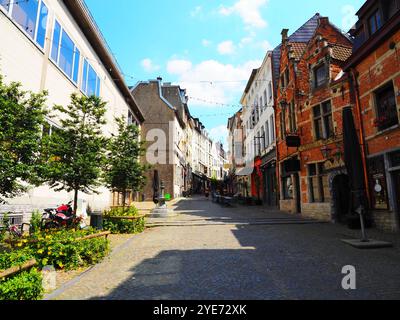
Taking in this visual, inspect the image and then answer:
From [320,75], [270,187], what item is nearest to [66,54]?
[320,75]

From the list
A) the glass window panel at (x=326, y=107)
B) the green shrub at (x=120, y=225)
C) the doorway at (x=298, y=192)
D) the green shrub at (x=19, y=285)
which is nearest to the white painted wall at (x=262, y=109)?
the doorway at (x=298, y=192)

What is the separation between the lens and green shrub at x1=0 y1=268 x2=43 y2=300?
340 cm

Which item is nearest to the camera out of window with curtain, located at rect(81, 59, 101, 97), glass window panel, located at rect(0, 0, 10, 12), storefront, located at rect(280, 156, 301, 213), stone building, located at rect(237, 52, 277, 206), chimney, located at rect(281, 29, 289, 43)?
glass window panel, located at rect(0, 0, 10, 12)

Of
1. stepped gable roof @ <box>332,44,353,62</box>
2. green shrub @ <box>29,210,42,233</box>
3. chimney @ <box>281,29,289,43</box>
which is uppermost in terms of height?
chimney @ <box>281,29,289,43</box>

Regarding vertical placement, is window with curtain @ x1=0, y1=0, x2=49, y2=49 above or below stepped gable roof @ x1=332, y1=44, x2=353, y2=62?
below

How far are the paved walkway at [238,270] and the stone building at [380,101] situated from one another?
75.3 inches

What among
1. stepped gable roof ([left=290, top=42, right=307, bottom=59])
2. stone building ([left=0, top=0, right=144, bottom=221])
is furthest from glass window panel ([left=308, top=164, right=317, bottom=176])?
stone building ([left=0, top=0, right=144, bottom=221])

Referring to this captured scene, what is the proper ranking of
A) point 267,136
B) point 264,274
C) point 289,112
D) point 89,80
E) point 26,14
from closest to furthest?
point 264,274
point 26,14
point 89,80
point 289,112
point 267,136

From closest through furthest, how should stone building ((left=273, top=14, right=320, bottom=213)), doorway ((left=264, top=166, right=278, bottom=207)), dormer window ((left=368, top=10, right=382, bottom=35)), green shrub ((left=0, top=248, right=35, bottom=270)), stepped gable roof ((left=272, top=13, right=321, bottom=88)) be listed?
1. green shrub ((left=0, top=248, right=35, bottom=270))
2. dormer window ((left=368, top=10, right=382, bottom=35))
3. stone building ((left=273, top=14, right=320, bottom=213))
4. stepped gable roof ((left=272, top=13, right=321, bottom=88))
5. doorway ((left=264, top=166, right=278, bottom=207))

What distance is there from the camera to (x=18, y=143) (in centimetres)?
484

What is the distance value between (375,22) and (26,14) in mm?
13514

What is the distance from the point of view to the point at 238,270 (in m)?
5.14

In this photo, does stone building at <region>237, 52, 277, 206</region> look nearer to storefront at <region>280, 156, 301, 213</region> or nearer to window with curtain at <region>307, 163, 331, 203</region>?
storefront at <region>280, 156, 301, 213</region>

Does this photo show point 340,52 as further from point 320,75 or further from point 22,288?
point 22,288
